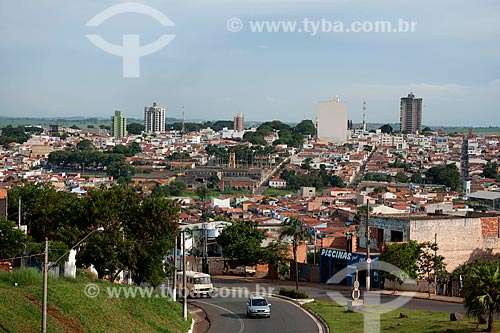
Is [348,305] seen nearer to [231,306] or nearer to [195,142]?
[231,306]

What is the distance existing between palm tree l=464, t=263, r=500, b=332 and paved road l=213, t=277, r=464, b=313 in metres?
6.21

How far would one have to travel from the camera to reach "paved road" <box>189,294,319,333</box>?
21.9 m

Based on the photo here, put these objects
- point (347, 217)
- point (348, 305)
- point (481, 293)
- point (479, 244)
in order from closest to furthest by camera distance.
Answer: point (481, 293) < point (348, 305) < point (479, 244) < point (347, 217)

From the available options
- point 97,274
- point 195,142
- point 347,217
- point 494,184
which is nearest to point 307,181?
point 494,184

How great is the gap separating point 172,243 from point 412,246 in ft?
33.9

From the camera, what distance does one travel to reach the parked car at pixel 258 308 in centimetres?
2384

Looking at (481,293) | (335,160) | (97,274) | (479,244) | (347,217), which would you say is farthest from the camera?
(335,160)

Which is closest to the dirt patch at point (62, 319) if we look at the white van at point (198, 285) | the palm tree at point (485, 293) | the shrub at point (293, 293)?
the palm tree at point (485, 293)

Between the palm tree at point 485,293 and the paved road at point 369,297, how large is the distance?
6.21 m

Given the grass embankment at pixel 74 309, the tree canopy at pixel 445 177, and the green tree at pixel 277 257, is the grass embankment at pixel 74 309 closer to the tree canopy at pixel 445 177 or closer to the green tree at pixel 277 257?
the green tree at pixel 277 257

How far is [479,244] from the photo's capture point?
123 feet

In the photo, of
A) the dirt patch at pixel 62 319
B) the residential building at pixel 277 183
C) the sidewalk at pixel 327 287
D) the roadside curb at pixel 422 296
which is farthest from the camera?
the residential building at pixel 277 183

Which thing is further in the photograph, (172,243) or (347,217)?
(347,217)

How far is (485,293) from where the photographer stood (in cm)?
1806
